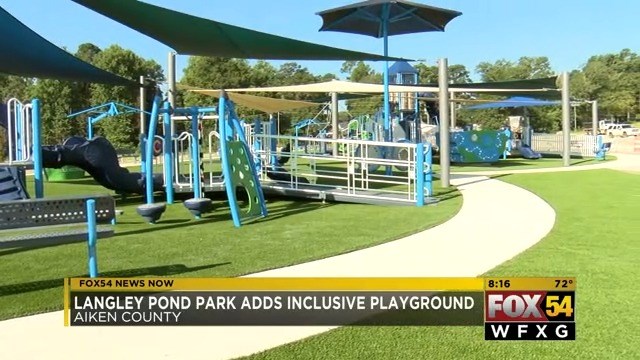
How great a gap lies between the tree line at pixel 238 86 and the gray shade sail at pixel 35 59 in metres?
3.00

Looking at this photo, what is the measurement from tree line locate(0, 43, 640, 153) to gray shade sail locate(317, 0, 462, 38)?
6.00ft

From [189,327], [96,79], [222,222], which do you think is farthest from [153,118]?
[189,327]

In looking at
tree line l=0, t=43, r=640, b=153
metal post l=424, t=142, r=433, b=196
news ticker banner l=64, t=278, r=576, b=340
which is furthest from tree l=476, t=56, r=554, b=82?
news ticker banner l=64, t=278, r=576, b=340

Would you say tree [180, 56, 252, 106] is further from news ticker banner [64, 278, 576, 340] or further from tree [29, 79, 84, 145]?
Result: news ticker banner [64, 278, 576, 340]

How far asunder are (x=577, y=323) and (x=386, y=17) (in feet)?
48.7

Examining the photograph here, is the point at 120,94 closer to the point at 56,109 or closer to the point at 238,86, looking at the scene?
the point at 56,109

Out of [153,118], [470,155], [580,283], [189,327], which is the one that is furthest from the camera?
[470,155]

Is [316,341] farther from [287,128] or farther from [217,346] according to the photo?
[287,128]

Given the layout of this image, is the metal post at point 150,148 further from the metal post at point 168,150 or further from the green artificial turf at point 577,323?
the green artificial turf at point 577,323

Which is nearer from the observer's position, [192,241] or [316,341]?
[316,341]

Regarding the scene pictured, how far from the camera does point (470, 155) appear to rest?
25422 mm

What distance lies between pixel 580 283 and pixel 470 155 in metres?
21.0

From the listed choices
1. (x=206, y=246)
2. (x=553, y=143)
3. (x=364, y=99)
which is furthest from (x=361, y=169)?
(x=364, y=99)

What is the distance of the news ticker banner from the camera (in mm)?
4004
